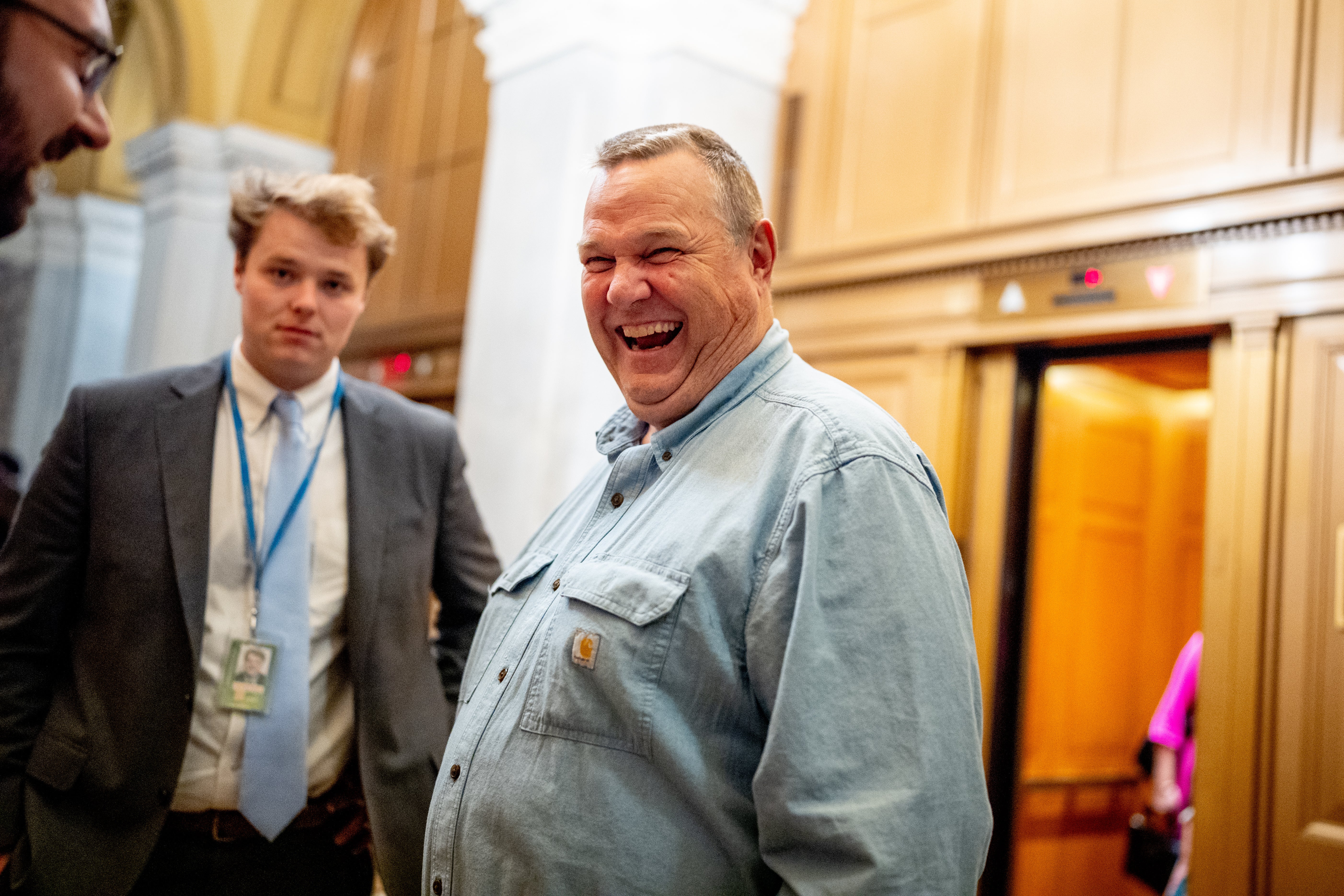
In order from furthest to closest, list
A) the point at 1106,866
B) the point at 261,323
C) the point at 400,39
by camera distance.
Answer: the point at 400,39 → the point at 1106,866 → the point at 261,323

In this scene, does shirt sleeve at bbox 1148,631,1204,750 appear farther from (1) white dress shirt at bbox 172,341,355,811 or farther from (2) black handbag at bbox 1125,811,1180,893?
(1) white dress shirt at bbox 172,341,355,811

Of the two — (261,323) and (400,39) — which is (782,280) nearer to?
(261,323)

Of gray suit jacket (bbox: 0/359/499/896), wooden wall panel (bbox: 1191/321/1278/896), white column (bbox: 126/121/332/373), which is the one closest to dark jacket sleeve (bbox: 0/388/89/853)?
gray suit jacket (bbox: 0/359/499/896)

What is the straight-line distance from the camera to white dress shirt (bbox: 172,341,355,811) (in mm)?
1806

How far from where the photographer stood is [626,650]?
114cm

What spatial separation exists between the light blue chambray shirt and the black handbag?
3.16 m

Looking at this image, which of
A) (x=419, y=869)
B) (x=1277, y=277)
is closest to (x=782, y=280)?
(x=1277, y=277)

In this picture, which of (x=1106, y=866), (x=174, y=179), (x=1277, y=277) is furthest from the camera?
(x=174, y=179)

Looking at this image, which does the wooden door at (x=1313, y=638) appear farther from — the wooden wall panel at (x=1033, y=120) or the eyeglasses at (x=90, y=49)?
the eyeglasses at (x=90, y=49)

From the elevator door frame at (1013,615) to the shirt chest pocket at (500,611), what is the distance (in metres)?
2.59

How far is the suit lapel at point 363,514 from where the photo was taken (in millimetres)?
1906

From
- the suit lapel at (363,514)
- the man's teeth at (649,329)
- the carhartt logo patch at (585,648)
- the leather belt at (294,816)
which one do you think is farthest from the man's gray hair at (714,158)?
the leather belt at (294,816)

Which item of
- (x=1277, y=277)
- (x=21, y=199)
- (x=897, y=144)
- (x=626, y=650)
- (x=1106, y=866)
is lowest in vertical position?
(x=1106, y=866)

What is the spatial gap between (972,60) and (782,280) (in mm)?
1029
